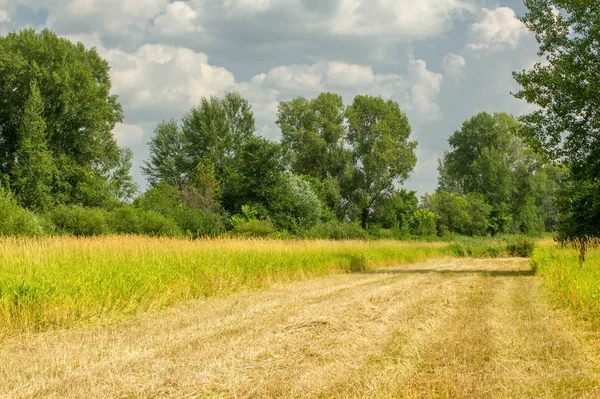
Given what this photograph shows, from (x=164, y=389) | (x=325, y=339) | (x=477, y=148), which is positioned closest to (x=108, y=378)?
(x=164, y=389)

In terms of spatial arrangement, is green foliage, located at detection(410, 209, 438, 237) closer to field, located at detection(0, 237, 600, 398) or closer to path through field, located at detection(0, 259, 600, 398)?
field, located at detection(0, 237, 600, 398)

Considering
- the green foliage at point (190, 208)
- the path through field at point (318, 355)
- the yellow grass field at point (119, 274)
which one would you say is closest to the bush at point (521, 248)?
the green foliage at point (190, 208)

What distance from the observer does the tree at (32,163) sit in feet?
101

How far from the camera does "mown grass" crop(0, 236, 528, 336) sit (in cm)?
817

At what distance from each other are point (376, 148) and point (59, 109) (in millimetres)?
28973

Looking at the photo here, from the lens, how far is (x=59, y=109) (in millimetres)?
33469

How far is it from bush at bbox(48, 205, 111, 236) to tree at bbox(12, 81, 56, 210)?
5.66 m

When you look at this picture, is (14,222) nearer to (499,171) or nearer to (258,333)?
(258,333)

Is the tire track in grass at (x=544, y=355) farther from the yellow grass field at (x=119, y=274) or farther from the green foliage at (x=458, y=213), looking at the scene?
the green foliage at (x=458, y=213)

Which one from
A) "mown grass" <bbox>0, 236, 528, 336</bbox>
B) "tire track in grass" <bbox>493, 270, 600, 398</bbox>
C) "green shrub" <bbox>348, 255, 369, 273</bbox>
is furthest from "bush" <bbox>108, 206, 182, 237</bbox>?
"tire track in grass" <bbox>493, 270, 600, 398</bbox>

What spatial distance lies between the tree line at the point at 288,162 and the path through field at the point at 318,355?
1154 cm

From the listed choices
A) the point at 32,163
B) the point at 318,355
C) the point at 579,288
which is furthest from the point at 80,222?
the point at 318,355

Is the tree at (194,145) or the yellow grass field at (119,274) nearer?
the yellow grass field at (119,274)

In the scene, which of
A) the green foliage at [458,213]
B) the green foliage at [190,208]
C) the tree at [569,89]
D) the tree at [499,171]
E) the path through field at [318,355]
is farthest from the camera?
the tree at [499,171]
